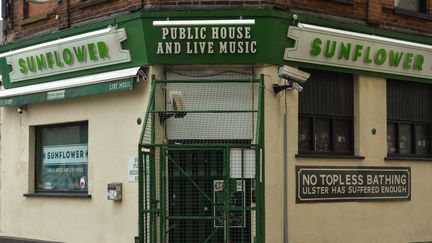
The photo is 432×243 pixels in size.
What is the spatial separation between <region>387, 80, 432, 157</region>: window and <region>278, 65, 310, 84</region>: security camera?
2830 millimetres

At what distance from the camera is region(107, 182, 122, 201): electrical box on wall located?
11781mm

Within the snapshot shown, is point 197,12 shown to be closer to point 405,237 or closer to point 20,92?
point 20,92

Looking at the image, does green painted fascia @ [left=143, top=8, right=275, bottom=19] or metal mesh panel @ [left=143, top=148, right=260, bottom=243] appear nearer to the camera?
metal mesh panel @ [left=143, top=148, right=260, bottom=243]

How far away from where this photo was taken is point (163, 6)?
37.3ft

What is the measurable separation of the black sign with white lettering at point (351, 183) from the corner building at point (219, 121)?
0.09 ft

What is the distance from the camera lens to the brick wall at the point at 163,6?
37.3 feet

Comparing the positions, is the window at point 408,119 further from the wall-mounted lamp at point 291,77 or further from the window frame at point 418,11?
the wall-mounted lamp at point 291,77

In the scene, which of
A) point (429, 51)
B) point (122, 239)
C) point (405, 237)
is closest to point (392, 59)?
point (429, 51)

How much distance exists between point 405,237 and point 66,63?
24.6 feet

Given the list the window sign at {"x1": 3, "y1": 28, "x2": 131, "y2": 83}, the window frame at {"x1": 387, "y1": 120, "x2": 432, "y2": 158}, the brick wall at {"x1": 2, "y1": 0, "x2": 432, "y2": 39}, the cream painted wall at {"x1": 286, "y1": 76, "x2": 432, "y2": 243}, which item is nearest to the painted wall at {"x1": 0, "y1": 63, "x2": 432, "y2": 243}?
the cream painted wall at {"x1": 286, "y1": 76, "x2": 432, "y2": 243}

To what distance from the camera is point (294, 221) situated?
37.4 ft

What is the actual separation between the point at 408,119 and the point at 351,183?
235cm

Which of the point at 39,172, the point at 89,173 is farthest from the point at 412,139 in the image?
the point at 39,172

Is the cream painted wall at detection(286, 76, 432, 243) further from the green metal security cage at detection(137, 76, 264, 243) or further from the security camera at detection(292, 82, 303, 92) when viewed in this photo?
the green metal security cage at detection(137, 76, 264, 243)
